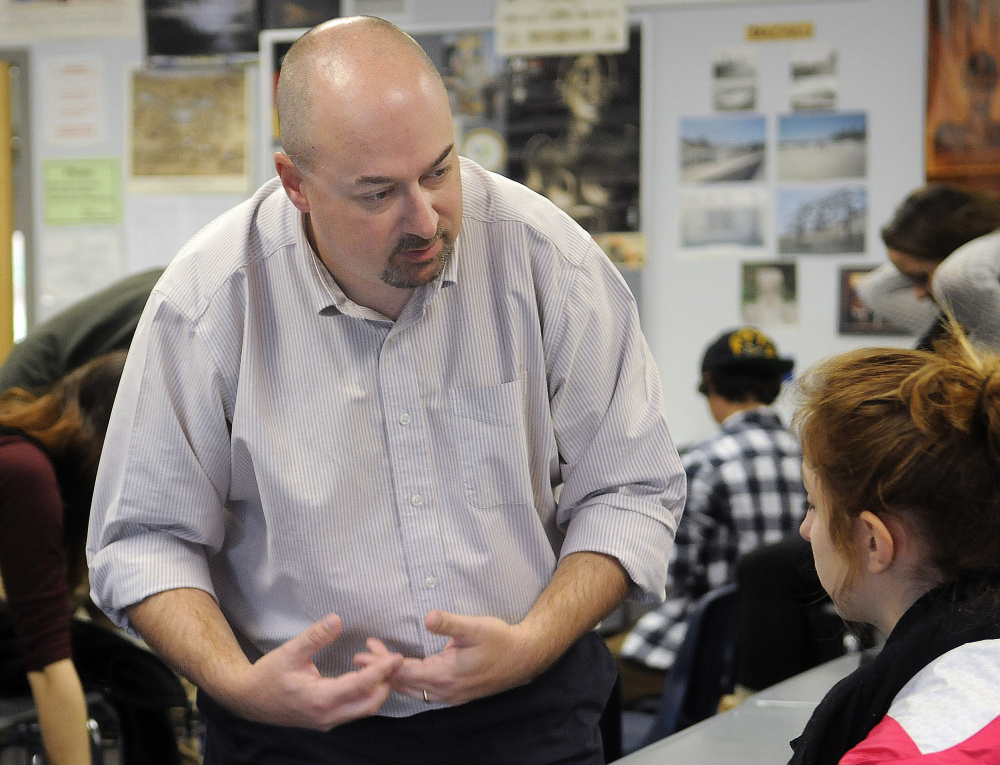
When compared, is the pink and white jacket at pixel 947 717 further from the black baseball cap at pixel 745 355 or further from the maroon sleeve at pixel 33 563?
the black baseball cap at pixel 745 355

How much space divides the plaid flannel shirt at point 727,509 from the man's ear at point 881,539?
1.75 meters

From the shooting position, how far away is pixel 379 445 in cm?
131

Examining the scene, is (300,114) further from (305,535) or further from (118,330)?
(118,330)

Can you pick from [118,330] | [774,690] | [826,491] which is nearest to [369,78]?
[826,491]

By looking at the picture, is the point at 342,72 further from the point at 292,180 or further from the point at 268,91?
the point at 268,91

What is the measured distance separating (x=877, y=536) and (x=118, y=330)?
204cm

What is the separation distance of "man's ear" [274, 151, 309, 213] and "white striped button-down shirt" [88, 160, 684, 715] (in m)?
0.05

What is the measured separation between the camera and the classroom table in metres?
1.47

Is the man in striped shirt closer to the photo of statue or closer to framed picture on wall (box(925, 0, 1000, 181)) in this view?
the photo of statue

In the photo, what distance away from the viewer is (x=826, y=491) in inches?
45.9

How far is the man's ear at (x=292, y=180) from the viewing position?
1294 millimetres

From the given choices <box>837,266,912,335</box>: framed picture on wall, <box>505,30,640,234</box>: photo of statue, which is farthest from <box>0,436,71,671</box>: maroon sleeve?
<box>837,266,912,335</box>: framed picture on wall

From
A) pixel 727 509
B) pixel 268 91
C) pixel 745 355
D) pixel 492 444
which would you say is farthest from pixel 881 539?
pixel 268 91

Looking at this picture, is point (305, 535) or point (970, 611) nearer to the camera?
point (970, 611)
